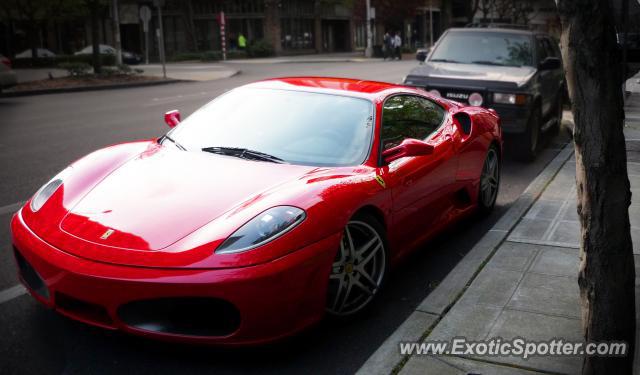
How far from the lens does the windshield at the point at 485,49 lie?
9.84m

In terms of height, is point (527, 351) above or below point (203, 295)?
below

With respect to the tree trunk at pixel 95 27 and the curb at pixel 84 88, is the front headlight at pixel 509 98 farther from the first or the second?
the tree trunk at pixel 95 27

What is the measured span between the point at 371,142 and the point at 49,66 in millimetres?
35799

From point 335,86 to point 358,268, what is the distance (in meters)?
1.64

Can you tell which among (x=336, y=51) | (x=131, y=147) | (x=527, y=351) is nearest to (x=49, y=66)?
(x=336, y=51)

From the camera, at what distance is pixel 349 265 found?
151 inches

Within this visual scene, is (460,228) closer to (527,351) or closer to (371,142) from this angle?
(371,142)

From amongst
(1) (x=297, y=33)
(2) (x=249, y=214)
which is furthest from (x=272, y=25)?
(2) (x=249, y=214)

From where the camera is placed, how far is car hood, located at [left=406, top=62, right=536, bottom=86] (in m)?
8.89

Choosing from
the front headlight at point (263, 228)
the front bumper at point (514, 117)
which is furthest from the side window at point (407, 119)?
the front bumper at point (514, 117)

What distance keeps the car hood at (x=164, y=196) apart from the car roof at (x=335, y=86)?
96cm
